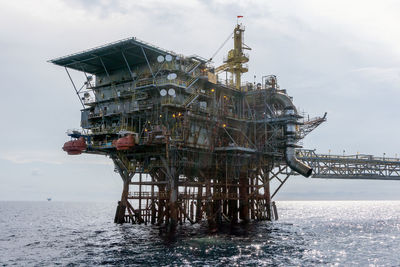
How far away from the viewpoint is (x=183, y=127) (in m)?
54.1

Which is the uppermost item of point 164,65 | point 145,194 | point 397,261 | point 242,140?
point 164,65

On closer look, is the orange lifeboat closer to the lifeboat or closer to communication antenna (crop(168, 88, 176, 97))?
the lifeboat

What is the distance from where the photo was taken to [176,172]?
5669cm

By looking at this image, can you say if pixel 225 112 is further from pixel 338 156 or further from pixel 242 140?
pixel 338 156

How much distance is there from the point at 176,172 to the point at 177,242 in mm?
12014

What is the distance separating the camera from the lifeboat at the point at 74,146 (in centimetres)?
5750

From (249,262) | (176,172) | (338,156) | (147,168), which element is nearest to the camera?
(249,262)

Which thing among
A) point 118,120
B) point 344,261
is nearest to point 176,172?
point 118,120

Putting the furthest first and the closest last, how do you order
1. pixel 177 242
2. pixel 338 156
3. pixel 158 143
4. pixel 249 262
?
pixel 338 156 < pixel 158 143 < pixel 177 242 < pixel 249 262

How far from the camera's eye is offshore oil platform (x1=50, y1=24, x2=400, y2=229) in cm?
5497

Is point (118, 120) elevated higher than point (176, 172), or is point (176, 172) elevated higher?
point (118, 120)

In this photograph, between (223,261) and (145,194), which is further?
(145,194)

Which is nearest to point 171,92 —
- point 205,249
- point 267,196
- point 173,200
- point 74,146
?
point 173,200

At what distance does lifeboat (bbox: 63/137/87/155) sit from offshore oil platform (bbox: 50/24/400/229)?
0.13m
